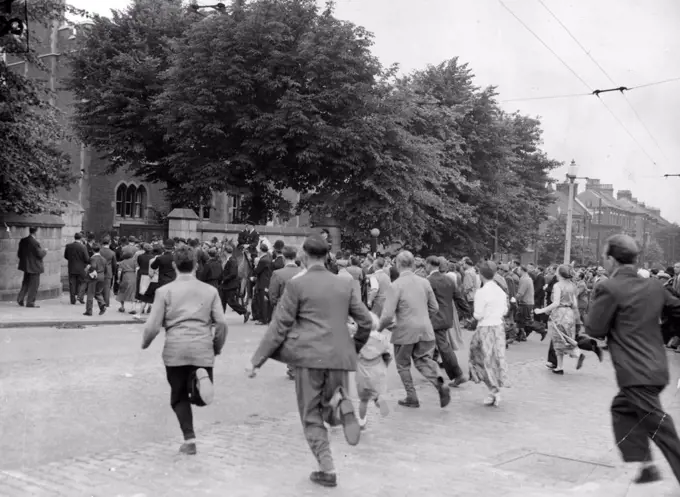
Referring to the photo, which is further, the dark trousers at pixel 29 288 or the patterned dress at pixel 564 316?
the dark trousers at pixel 29 288

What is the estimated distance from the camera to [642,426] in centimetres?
515

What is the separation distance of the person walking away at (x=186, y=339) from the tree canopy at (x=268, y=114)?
23.2 meters

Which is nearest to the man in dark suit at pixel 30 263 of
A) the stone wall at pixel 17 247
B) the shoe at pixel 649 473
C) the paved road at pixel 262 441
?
the stone wall at pixel 17 247

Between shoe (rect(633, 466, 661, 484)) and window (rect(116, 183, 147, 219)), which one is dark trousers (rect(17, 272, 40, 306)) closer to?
shoe (rect(633, 466, 661, 484))

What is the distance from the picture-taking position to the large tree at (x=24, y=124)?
18500 mm

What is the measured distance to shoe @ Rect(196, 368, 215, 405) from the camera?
601cm

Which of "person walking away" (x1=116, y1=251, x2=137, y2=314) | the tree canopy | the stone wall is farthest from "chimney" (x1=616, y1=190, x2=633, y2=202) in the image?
"person walking away" (x1=116, y1=251, x2=137, y2=314)

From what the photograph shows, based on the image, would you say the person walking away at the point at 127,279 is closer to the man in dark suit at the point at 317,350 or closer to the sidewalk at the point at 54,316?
the sidewalk at the point at 54,316

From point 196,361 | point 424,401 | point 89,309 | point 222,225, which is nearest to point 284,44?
point 222,225

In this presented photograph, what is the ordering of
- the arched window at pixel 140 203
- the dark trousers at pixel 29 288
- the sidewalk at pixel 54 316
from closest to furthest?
the sidewalk at pixel 54 316, the dark trousers at pixel 29 288, the arched window at pixel 140 203

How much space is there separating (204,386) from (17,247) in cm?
1503

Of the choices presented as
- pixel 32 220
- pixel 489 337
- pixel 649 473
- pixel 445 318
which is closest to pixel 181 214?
pixel 32 220

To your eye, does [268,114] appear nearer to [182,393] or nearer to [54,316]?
[54,316]

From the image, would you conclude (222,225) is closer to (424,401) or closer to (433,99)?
(433,99)
